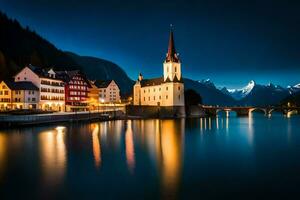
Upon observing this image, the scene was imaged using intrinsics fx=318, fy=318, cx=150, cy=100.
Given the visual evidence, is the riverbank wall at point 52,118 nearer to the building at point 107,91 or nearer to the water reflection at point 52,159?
the water reflection at point 52,159

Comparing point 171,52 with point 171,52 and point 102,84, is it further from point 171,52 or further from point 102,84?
point 102,84

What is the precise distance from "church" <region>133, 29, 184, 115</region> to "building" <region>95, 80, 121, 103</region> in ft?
41.2

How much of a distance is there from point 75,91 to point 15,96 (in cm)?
2312

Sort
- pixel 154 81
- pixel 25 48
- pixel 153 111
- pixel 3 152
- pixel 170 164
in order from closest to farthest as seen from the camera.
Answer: pixel 170 164 < pixel 3 152 < pixel 153 111 < pixel 154 81 < pixel 25 48

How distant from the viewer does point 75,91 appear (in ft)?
324

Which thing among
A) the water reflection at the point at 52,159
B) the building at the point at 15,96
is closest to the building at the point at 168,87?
the building at the point at 15,96

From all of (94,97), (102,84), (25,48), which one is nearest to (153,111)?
(94,97)

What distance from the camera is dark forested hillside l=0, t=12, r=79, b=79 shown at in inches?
5133

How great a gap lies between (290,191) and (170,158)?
12.9m

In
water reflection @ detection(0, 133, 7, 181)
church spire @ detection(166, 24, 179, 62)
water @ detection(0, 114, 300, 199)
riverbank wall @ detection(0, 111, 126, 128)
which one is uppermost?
church spire @ detection(166, 24, 179, 62)

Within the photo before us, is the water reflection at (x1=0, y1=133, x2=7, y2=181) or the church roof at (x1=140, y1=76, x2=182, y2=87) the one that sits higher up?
the church roof at (x1=140, y1=76, x2=182, y2=87)

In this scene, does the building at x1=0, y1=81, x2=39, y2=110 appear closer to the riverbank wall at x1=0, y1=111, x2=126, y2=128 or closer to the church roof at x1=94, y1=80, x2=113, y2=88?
the riverbank wall at x1=0, y1=111, x2=126, y2=128

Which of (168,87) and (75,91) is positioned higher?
(168,87)

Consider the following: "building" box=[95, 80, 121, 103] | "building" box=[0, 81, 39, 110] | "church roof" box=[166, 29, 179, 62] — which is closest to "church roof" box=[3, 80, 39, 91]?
"building" box=[0, 81, 39, 110]
